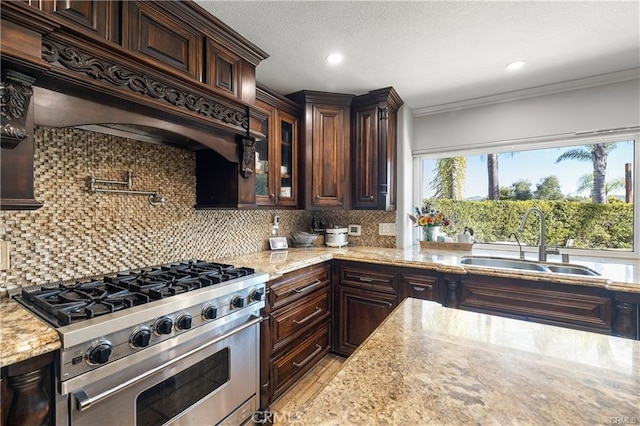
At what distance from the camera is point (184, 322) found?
4.38 ft

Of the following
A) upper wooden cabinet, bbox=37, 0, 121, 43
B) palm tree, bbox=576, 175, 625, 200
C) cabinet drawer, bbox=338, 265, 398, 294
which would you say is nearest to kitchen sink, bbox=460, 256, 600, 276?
cabinet drawer, bbox=338, 265, 398, 294

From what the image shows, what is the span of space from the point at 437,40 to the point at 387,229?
5.77ft

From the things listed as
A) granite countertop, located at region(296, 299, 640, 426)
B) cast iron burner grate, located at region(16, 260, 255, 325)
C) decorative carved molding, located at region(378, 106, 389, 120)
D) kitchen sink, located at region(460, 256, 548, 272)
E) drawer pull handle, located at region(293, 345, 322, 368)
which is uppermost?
decorative carved molding, located at region(378, 106, 389, 120)

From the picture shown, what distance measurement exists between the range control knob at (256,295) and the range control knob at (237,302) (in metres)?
0.09

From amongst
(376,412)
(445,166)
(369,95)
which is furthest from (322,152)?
(376,412)

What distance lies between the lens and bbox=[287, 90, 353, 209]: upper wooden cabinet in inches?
108

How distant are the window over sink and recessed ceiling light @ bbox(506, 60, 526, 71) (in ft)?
2.63

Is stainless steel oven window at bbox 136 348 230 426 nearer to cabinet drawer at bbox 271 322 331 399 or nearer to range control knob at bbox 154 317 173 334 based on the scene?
range control knob at bbox 154 317 173 334

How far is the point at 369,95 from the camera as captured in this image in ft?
9.21

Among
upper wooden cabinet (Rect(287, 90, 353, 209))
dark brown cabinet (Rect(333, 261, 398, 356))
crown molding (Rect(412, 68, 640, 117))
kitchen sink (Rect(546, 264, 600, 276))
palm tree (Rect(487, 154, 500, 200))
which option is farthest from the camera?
palm tree (Rect(487, 154, 500, 200))

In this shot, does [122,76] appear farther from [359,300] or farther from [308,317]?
[359,300]

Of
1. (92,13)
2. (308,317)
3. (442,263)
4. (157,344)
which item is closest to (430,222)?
(442,263)

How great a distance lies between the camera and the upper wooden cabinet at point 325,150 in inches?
108

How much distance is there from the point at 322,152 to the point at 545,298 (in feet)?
6.73
